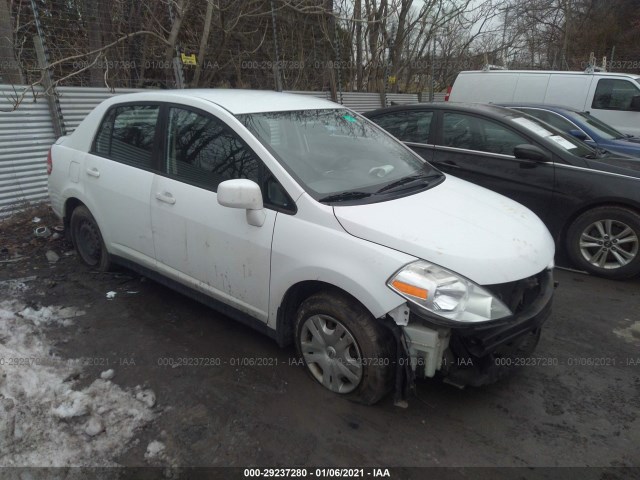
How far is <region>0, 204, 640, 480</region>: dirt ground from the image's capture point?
2.36 m

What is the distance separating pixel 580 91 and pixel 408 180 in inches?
293

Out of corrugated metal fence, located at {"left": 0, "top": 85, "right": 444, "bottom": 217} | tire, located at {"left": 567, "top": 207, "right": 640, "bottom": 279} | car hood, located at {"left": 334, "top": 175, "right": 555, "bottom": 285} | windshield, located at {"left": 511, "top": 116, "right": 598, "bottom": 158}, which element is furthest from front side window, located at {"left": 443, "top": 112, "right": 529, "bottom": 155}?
corrugated metal fence, located at {"left": 0, "top": 85, "right": 444, "bottom": 217}

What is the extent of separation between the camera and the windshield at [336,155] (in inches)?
114

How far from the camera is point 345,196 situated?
2.79 meters

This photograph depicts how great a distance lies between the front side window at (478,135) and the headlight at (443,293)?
123 inches

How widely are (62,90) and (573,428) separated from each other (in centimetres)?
703

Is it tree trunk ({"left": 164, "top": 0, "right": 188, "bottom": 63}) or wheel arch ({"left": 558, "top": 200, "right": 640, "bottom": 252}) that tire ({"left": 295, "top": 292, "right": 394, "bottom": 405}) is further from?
tree trunk ({"left": 164, "top": 0, "right": 188, "bottom": 63})

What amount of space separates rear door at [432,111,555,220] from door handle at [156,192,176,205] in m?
3.22

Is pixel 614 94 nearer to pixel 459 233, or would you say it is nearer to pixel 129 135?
pixel 459 233

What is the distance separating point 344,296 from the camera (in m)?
2.58

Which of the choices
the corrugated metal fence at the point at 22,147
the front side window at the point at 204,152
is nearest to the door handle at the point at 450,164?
the front side window at the point at 204,152

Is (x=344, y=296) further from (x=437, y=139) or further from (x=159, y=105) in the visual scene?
(x=437, y=139)

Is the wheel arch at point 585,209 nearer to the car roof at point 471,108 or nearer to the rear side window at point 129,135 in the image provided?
the car roof at point 471,108

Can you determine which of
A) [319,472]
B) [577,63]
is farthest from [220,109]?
[577,63]
